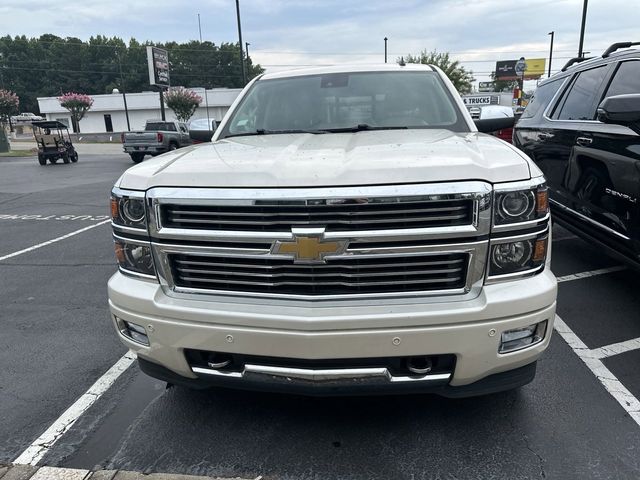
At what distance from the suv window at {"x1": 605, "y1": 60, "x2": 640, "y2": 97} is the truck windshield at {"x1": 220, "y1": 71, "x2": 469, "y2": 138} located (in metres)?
1.60

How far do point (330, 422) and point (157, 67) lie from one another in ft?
107

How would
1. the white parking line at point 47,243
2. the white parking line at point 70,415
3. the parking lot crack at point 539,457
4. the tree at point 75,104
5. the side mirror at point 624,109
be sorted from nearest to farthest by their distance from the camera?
the parking lot crack at point 539,457 → the white parking line at point 70,415 → the side mirror at point 624,109 → the white parking line at point 47,243 → the tree at point 75,104

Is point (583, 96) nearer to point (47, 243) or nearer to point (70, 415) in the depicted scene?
point (70, 415)

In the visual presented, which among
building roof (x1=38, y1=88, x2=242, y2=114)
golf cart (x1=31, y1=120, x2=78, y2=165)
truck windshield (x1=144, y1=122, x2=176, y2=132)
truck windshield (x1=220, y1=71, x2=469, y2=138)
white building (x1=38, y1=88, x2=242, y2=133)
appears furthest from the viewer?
white building (x1=38, y1=88, x2=242, y2=133)

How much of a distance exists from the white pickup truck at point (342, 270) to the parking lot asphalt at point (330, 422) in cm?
39

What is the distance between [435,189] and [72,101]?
58.2 meters

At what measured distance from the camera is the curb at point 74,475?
92.5 inches

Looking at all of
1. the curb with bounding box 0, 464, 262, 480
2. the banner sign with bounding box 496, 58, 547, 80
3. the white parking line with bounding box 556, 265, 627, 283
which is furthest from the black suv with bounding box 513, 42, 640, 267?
the banner sign with bounding box 496, 58, 547, 80

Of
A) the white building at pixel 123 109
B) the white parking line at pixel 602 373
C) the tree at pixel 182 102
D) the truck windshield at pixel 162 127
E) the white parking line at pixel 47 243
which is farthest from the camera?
the white building at pixel 123 109

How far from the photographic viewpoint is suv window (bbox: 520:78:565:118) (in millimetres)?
5676

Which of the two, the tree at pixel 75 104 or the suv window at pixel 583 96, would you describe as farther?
the tree at pixel 75 104

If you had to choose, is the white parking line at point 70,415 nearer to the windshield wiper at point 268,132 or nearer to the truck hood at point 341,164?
the truck hood at point 341,164

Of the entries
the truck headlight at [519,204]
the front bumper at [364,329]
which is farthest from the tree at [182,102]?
the truck headlight at [519,204]

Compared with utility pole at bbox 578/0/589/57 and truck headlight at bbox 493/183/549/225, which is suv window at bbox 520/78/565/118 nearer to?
truck headlight at bbox 493/183/549/225
